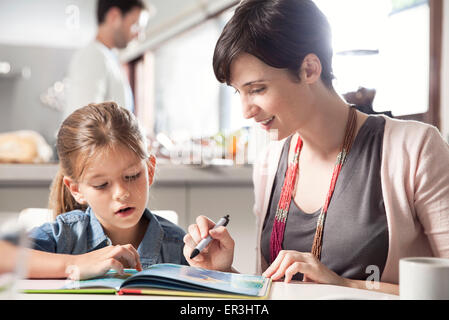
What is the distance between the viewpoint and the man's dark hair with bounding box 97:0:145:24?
64.9 inches

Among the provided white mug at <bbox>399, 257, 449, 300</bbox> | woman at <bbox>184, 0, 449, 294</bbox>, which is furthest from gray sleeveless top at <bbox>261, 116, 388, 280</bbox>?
white mug at <bbox>399, 257, 449, 300</bbox>

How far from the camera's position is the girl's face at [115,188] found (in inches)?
31.6

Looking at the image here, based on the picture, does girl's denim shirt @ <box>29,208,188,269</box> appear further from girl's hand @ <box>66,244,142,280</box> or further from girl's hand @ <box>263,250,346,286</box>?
girl's hand @ <box>263,250,346,286</box>

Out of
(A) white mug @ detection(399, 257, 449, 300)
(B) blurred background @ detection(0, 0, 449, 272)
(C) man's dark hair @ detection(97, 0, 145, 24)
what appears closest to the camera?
(A) white mug @ detection(399, 257, 449, 300)

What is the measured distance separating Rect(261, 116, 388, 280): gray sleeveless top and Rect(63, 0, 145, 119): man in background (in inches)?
20.6

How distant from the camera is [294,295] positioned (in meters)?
0.58

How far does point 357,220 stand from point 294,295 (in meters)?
0.28

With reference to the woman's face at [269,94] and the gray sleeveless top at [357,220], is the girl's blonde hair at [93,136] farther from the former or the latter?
the gray sleeveless top at [357,220]

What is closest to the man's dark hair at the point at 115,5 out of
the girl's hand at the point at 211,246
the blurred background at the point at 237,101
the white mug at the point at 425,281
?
the blurred background at the point at 237,101

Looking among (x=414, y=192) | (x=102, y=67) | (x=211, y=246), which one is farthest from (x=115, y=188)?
(x=102, y=67)

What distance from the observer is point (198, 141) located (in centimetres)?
162

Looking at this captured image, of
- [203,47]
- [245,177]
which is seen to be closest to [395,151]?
[245,177]

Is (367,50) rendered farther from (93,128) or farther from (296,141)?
(93,128)

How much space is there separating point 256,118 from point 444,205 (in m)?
0.30
